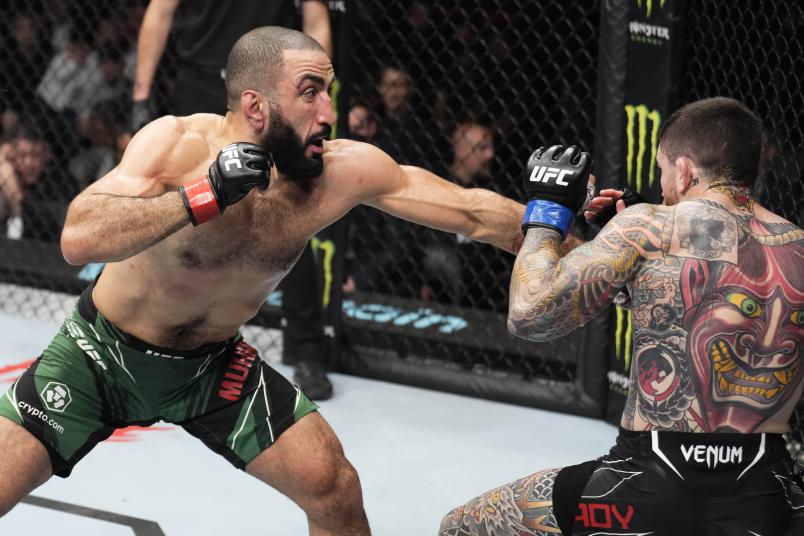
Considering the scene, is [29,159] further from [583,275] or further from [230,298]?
[583,275]

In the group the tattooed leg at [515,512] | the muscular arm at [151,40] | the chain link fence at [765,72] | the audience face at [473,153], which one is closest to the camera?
the tattooed leg at [515,512]

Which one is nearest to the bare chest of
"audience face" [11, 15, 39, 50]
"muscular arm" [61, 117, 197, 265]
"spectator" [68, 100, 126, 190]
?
"muscular arm" [61, 117, 197, 265]

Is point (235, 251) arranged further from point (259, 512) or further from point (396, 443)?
point (396, 443)

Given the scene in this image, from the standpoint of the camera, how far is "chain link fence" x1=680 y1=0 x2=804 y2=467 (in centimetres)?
335

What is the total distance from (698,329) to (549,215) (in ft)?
1.12

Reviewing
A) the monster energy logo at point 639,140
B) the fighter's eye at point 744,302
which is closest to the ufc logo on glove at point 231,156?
the fighter's eye at point 744,302

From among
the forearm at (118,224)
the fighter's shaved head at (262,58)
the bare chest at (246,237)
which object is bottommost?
the bare chest at (246,237)

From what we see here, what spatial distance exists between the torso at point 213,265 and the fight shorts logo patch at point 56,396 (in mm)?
184


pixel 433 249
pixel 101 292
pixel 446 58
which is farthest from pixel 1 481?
pixel 446 58

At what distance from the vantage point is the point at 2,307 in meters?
5.01

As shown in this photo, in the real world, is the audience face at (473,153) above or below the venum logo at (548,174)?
below

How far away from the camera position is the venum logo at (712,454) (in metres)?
1.98

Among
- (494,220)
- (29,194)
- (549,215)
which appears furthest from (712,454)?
(29,194)

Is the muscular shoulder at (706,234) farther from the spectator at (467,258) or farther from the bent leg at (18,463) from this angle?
the spectator at (467,258)
